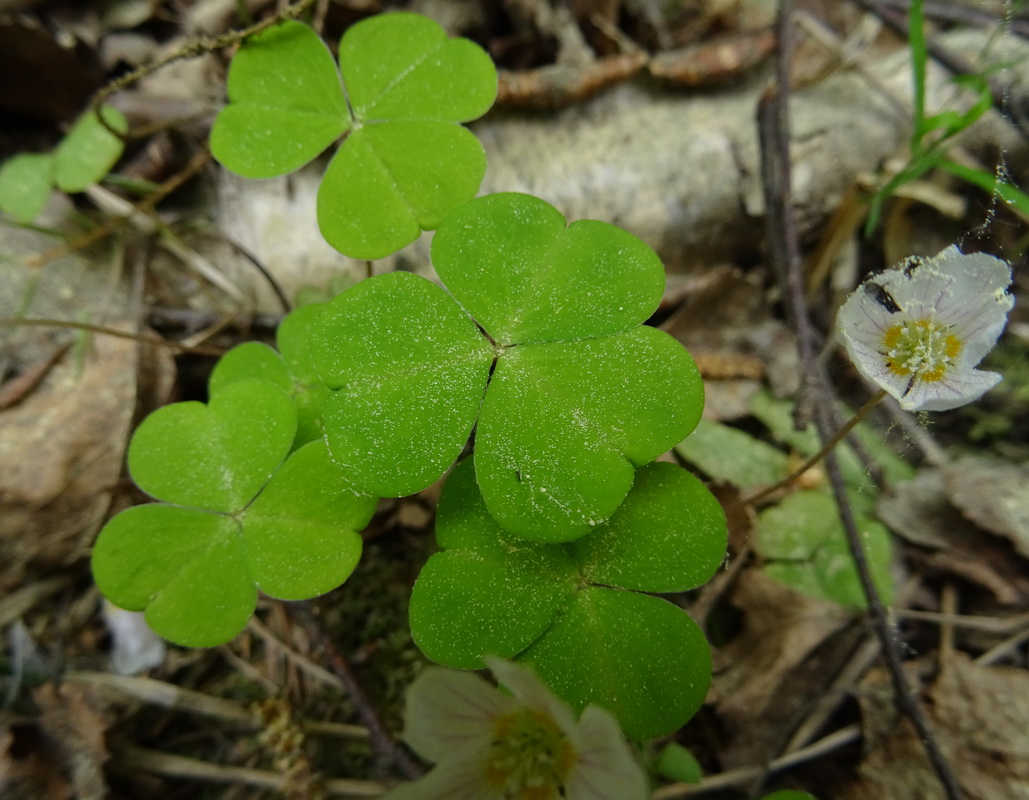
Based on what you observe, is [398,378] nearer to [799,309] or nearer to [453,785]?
[453,785]

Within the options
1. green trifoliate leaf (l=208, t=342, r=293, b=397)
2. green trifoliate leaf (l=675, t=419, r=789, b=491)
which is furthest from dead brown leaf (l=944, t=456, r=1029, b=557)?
green trifoliate leaf (l=208, t=342, r=293, b=397)

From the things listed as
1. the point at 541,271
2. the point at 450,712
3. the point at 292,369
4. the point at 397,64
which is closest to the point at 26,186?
the point at 292,369

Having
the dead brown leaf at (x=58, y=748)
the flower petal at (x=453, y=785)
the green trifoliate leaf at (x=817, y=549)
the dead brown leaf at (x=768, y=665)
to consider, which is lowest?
the dead brown leaf at (x=768, y=665)

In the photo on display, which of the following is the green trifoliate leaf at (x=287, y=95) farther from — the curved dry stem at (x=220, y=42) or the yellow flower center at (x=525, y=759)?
the yellow flower center at (x=525, y=759)

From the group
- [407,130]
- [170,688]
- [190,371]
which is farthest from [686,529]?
[190,371]

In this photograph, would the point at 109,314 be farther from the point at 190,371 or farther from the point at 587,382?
the point at 587,382

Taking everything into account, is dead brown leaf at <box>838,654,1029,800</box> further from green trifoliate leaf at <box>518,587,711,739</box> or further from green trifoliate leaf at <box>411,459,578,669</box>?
green trifoliate leaf at <box>411,459,578,669</box>

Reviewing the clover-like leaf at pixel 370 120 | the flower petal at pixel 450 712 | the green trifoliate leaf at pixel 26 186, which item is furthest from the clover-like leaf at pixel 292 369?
the green trifoliate leaf at pixel 26 186
